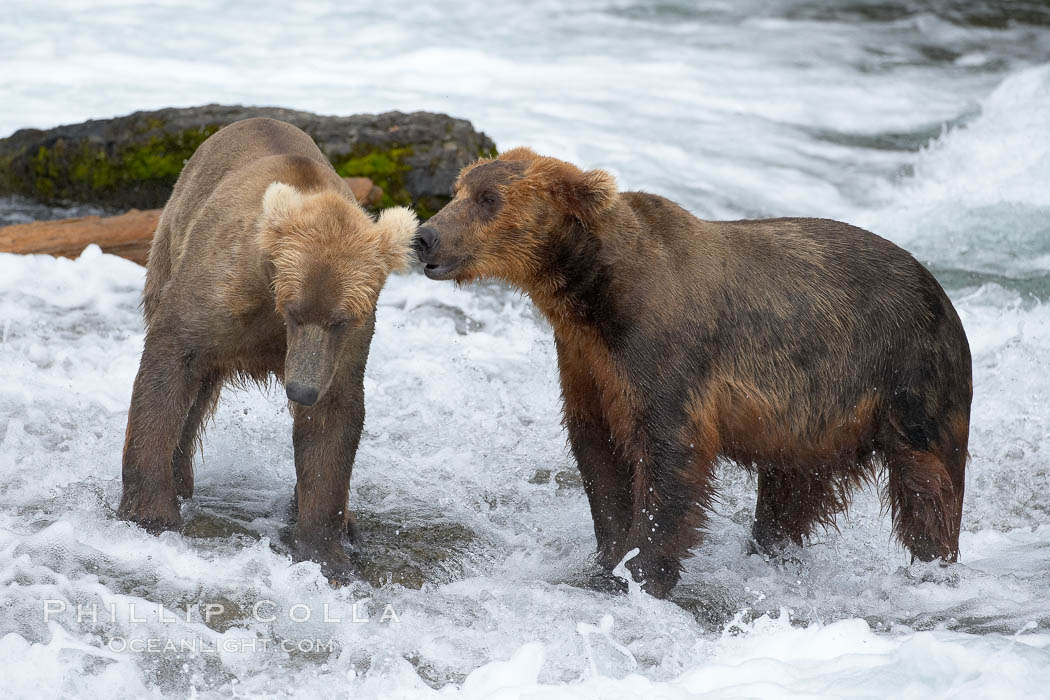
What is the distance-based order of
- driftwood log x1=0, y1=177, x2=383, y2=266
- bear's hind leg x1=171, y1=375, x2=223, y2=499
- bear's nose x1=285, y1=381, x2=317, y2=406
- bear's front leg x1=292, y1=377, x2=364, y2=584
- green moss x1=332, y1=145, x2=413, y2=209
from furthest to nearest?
green moss x1=332, y1=145, x2=413, y2=209 → driftwood log x1=0, y1=177, x2=383, y2=266 → bear's hind leg x1=171, y1=375, x2=223, y2=499 → bear's front leg x1=292, y1=377, x2=364, y2=584 → bear's nose x1=285, y1=381, x2=317, y2=406

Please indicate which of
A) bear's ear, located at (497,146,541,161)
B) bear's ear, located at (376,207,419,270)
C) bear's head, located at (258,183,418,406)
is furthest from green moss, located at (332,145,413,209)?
bear's head, located at (258,183,418,406)

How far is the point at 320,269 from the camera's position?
18.1 ft

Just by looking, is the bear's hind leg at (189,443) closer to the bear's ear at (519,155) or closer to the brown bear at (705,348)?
the brown bear at (705,348)

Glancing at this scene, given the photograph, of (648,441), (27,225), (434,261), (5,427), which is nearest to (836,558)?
(648,441)

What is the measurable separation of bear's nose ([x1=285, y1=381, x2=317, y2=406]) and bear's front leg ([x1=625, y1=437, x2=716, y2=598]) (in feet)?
5.07

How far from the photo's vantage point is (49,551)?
19.1 feet

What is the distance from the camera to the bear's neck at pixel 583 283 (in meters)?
5.91

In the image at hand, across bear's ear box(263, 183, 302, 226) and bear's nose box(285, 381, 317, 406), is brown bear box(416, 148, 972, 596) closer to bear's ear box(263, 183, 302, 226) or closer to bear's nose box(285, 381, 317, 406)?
bear's ear box(263, 183, 302, 226)

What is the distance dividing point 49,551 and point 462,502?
2411 mm

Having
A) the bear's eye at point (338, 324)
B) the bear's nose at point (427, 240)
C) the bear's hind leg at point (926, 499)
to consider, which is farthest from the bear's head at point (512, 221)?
the bear's hind leg at point (926, 499)

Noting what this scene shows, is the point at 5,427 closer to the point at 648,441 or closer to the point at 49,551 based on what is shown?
the point at 49,551

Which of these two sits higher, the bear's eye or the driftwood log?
the bear's eye

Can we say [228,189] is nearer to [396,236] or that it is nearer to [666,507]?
[396,236]

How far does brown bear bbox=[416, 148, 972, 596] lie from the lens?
19.5ft
